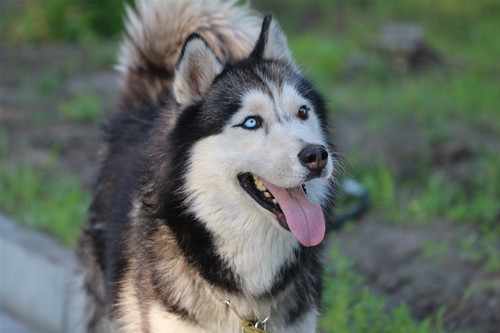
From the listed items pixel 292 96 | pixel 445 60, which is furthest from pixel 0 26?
pixel 292 96

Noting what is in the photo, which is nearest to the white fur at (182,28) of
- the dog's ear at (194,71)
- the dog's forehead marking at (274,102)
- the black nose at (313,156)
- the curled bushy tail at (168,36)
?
the curled bushy tail at (168,36)

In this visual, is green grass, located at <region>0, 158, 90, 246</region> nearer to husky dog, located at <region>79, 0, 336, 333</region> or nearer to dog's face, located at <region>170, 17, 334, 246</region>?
husky dog, located at <region>79, 0, 336, 333</region>

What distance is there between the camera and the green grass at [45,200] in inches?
219

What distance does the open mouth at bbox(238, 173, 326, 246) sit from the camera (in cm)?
286

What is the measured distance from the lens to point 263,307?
3098mm

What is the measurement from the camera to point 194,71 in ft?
Answer: 10.3

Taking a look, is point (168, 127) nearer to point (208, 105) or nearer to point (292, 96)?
point (208, 105)

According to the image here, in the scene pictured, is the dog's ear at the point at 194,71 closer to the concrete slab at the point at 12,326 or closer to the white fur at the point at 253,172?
the white fur at the point at 253,172

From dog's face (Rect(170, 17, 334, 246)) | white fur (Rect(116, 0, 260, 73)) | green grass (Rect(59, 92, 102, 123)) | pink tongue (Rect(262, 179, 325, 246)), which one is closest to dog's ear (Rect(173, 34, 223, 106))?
dog's face (Rect(170, 17, 334, 246))

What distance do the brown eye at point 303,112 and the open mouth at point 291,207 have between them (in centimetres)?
35

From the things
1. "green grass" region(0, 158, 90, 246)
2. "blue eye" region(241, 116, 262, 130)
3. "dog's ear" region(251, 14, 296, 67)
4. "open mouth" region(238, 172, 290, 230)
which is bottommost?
"green grass" region(0, 158, 90, 246)

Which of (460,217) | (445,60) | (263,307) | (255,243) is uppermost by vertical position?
(255,243)

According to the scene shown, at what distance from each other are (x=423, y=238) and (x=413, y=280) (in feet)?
1.92

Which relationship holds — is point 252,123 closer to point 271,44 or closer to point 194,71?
point 194,71
